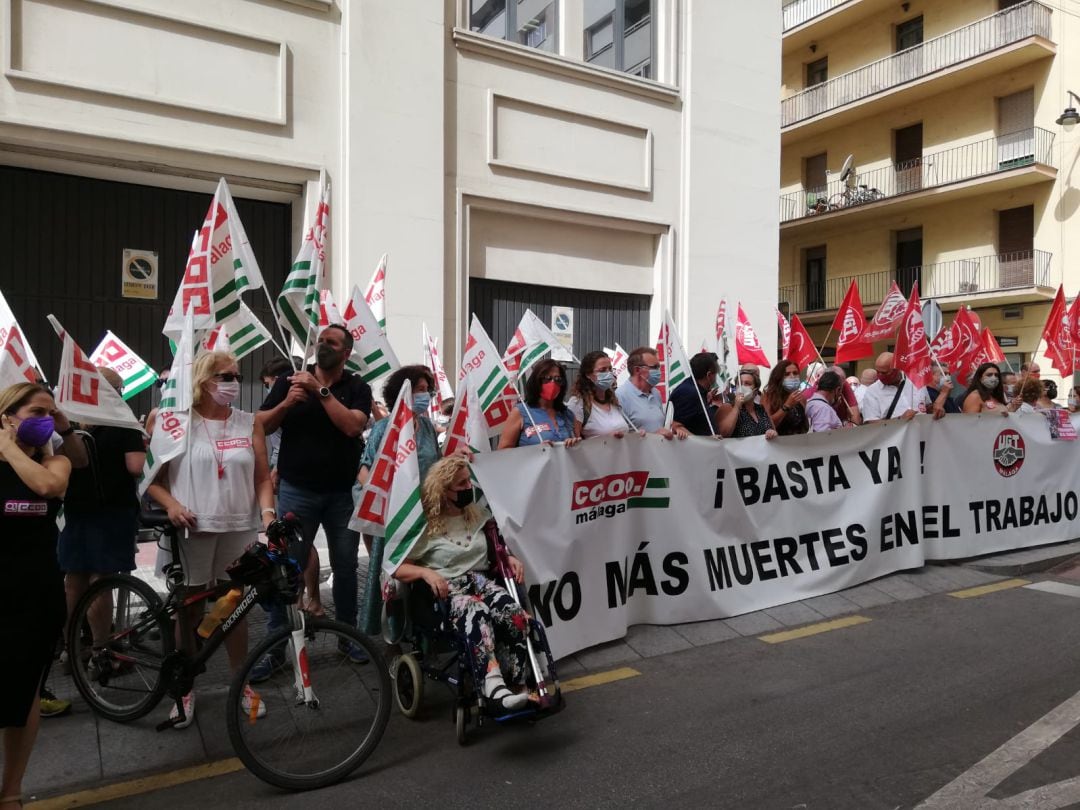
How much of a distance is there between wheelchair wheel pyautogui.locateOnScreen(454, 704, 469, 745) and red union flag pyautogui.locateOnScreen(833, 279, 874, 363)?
6631 mm

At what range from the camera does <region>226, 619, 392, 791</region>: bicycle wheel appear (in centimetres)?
362

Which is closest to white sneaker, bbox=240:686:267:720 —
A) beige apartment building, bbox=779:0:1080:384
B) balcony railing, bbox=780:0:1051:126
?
beige apartment building, bbox=779:0:1080:384

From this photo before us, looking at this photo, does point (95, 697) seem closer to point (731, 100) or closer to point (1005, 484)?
point (1005, 484)

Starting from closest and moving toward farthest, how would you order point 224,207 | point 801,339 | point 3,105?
point 224,207 → point 3,105 → point 801,339

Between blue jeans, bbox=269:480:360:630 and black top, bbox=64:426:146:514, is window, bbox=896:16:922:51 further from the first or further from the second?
black top, bbox=64:426:146:514

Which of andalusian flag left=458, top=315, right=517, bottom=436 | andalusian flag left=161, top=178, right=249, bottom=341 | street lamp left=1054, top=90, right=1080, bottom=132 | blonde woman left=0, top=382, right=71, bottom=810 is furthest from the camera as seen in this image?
street lamp left=1054, top=90, right=1080, bottom=132

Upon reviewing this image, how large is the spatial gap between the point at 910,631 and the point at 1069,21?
22.1 m

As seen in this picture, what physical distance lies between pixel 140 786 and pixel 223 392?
1795 millimetres

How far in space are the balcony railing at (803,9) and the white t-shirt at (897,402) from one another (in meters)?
21.9

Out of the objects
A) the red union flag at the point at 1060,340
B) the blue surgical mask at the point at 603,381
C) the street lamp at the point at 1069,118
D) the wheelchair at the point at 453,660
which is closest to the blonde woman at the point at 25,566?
the wheelchair at the point at 453,660

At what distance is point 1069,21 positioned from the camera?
70.9 feet

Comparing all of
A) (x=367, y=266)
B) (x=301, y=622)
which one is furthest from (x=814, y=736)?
(x=367, y=266)

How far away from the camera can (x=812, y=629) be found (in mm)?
5828

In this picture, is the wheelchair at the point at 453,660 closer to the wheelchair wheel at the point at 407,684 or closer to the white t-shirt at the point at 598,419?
the wheelchair wheel at the point at 407,684
